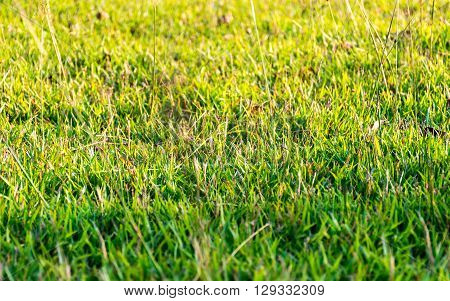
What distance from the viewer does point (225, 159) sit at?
246 centimetres

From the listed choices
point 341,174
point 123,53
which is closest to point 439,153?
point 341,174

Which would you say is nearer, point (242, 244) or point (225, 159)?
point (242, 244)

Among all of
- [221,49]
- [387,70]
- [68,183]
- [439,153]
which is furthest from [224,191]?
[221,49]

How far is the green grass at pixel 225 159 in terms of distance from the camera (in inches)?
75.0

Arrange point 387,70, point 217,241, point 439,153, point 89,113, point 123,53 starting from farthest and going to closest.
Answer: point 123,53 < point 387,70 < point 89,113 < point 439,153 < point 217,241

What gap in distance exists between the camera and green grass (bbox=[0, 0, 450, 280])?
6.25ft

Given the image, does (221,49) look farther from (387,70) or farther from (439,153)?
(439,153)

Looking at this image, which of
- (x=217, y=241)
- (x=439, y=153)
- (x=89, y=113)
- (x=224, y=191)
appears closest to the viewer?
(x=217, y=241)

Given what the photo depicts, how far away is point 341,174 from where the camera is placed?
2.33 metres

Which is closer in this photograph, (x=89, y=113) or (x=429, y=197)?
(x=429, y=197)

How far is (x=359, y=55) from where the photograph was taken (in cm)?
352

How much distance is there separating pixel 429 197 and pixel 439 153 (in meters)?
0.39
